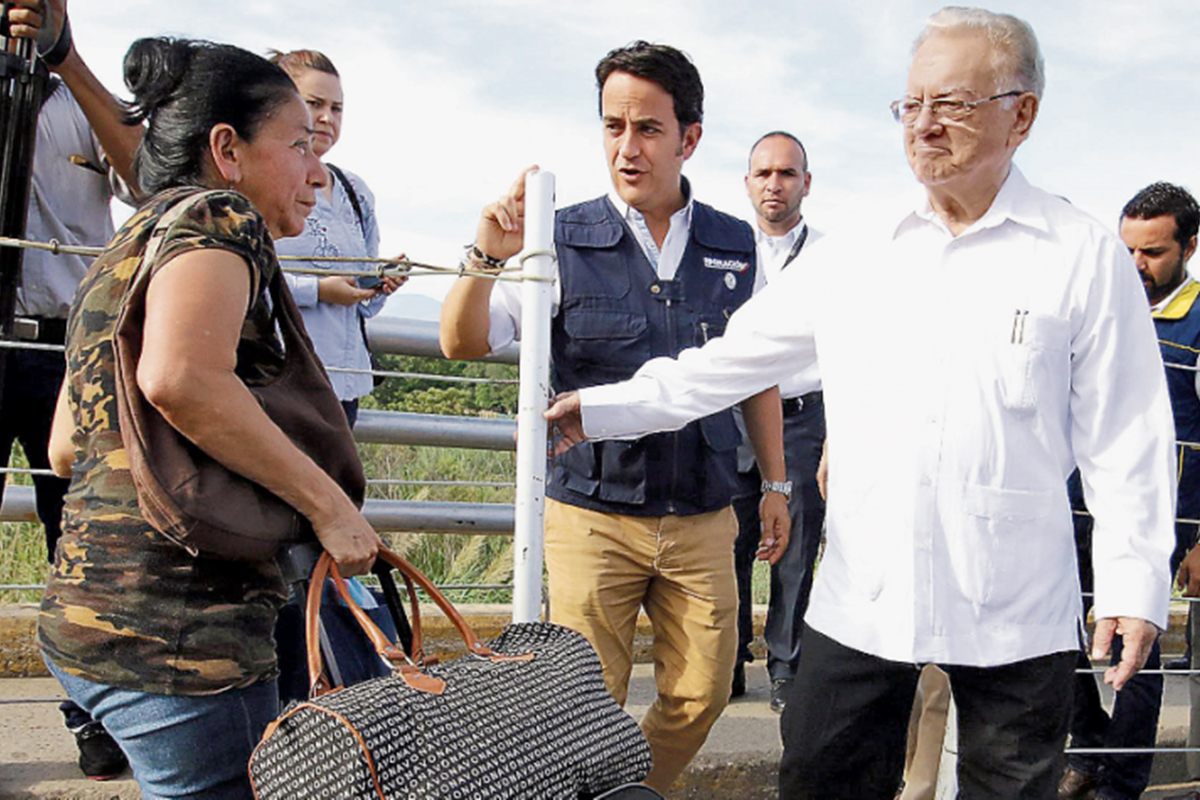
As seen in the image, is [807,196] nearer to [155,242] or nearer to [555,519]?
[555,519]

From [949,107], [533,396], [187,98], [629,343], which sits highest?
[949,107]

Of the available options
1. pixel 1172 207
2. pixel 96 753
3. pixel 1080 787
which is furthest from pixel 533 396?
pixel 1172 207

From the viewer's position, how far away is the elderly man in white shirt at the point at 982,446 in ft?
7.30

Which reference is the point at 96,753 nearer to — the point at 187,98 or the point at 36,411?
the point at 36,411

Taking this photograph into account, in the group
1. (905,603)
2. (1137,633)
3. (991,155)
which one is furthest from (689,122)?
(1137,633)

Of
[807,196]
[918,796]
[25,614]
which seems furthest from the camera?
[807,196]

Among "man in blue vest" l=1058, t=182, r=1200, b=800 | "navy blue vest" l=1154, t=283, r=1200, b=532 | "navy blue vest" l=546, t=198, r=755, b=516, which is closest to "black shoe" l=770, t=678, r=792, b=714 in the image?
"man in blue vest" l=1058, t=182, r=1200, b=800

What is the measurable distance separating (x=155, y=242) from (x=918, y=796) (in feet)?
7.03

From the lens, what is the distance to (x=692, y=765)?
11.9ft

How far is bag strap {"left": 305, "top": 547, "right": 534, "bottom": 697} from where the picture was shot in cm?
168

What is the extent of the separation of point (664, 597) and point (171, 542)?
1.60 meters

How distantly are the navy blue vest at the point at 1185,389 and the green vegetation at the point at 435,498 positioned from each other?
2.33 m

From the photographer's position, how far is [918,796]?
2840 mm

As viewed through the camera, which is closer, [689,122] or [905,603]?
[905,603]
